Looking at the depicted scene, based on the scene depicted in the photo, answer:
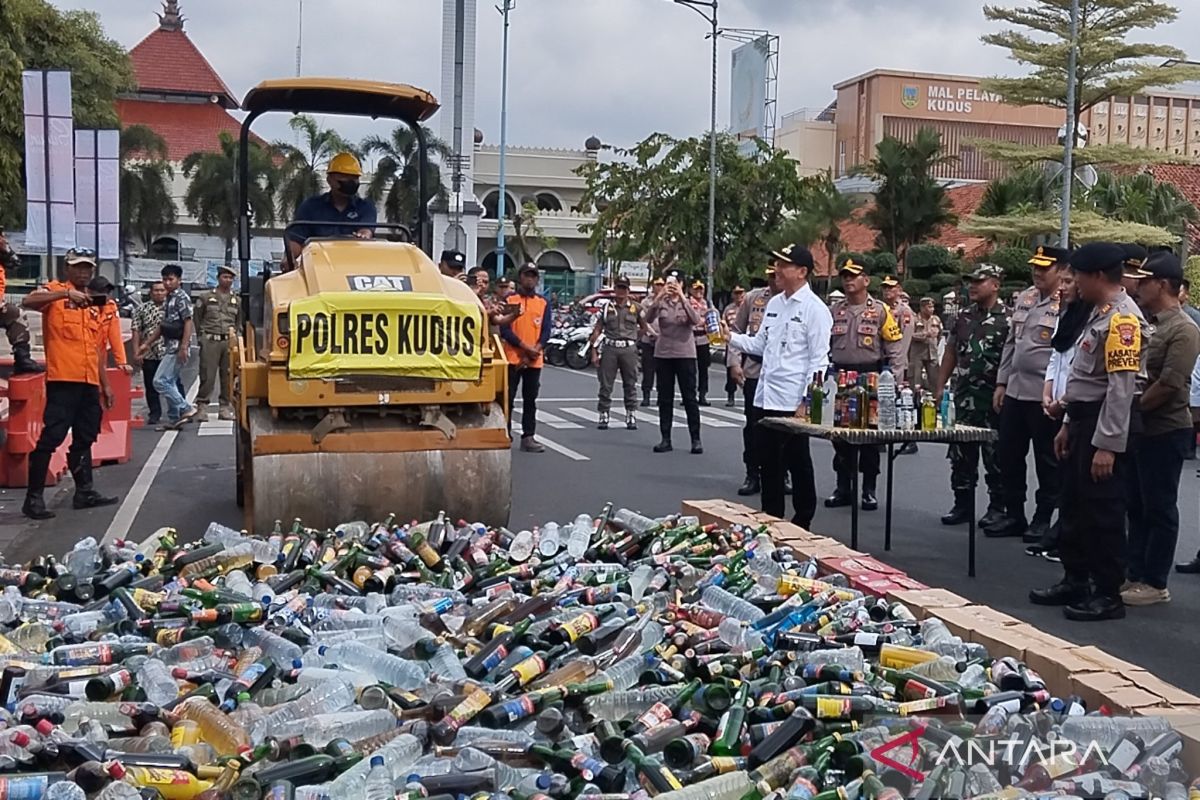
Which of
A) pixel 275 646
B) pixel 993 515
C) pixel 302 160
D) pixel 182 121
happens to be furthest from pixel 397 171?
pixel 275 646

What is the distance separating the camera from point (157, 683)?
16.3 feet

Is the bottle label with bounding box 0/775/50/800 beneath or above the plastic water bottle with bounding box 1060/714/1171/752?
beneath

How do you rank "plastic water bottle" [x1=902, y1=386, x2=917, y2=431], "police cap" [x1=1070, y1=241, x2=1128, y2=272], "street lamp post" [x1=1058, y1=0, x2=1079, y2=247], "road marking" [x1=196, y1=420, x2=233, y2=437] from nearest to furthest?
"police cap" [x1=1070, y1=241, x2=1128, y2=272] → "plastic water bottle" [x1=902, y1=386, x2=917, y2=431] → "road marking" [x1=196, y1=420, x2=233, y2=437] → "street lamp post" [x1=1058, y1=0, x2=1079, y2=247]

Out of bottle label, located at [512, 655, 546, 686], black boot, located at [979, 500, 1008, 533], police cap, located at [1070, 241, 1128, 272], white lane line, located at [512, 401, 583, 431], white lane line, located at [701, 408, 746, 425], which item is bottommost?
white lane line, located at [512, 401, 583, 431]

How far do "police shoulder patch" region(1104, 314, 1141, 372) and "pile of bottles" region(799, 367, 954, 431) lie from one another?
59.6 inches

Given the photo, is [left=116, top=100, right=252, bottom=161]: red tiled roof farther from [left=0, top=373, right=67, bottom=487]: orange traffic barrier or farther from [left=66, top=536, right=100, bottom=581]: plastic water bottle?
[left=66, top=536, right=100, bottom=581]: plastic water bottle

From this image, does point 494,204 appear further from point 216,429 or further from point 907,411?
point 907,411

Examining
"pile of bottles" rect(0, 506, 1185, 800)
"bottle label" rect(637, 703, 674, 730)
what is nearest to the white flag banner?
"pile of bottles" rect(0, 506, 1185, 800)

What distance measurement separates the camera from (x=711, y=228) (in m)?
35.6

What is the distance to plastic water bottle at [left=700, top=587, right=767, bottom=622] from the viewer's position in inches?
238

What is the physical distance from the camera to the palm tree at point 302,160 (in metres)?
58.9

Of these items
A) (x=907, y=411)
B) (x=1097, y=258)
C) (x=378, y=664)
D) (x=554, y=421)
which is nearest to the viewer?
(x=378, y=664)

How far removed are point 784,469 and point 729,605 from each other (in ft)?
8.81

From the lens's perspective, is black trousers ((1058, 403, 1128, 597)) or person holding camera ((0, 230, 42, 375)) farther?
person holding camera ((0, 230, 42, 375))
